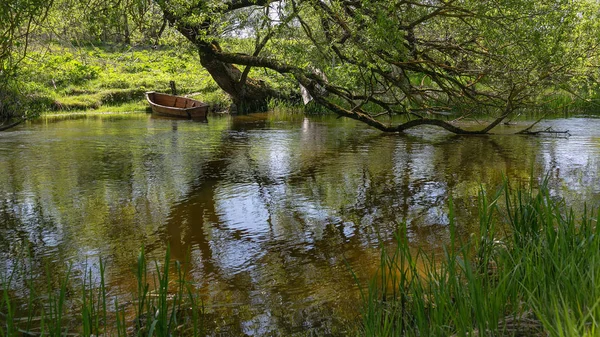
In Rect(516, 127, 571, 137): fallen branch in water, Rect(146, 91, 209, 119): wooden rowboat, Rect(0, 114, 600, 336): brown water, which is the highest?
Rect(146, 91, 209, 119): wooden rowboat

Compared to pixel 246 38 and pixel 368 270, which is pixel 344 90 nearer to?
pixel 246 38

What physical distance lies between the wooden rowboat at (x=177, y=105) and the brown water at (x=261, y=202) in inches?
260

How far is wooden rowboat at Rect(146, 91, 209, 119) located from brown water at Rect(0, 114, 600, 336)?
6594 millimetres

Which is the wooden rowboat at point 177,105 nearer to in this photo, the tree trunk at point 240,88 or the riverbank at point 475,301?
the tree trunk at point 240,88

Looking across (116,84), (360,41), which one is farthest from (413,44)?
(116,84)

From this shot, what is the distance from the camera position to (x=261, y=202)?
725 cm

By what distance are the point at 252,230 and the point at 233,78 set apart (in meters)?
14.7

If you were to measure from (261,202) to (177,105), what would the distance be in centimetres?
1697

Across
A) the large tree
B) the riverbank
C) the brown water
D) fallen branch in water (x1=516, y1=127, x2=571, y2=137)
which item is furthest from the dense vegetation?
the riverbank

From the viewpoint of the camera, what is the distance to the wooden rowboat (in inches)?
814

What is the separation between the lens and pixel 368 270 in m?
4.71

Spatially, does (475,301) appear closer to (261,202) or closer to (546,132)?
(261,202)

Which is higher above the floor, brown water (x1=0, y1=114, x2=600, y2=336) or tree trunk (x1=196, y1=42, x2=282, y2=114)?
tree trunk (x1=196, y1=42, x2=282, y2=114)

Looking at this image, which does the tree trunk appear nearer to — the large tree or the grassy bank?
the grassy bank
